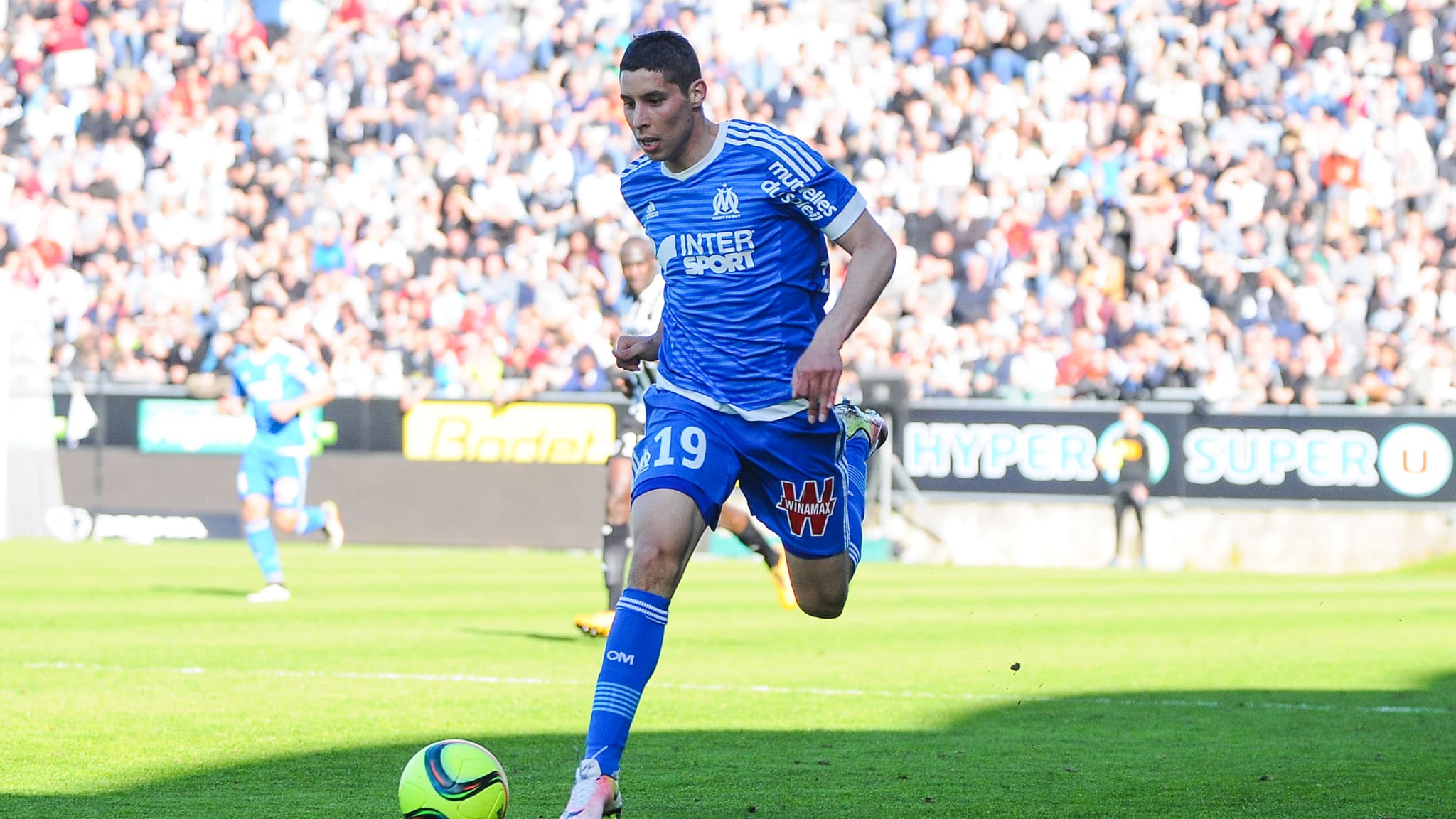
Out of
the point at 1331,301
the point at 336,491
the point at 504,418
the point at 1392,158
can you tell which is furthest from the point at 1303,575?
the point at 336,491

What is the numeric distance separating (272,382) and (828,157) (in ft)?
41.0

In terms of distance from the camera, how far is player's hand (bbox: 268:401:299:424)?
1642 centimetres

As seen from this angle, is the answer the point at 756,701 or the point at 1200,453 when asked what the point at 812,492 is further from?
the point at 1200,453

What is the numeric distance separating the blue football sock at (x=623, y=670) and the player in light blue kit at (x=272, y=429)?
1073 cm

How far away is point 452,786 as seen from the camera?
5840mm

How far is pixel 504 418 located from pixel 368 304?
3.85 m

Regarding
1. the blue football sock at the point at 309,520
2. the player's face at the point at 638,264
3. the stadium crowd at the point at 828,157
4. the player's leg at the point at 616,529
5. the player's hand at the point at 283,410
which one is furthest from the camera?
the stadium crowd at the point at 828,157

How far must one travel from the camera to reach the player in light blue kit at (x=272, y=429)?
16531mm

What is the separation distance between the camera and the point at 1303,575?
22.9 metres

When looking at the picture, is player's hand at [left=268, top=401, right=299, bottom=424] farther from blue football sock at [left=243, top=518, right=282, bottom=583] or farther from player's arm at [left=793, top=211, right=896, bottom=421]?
player's arm at [left=793, top=211, right=896, bottom=421]

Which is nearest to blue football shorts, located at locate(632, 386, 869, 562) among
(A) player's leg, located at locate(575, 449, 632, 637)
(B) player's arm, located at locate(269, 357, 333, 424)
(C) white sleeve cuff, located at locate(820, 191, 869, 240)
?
(C) white sleeve cuff, located at locate(820, 191, 869, 240)

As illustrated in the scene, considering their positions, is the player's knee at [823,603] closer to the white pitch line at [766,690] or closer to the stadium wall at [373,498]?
the white pitch line at [766,690]

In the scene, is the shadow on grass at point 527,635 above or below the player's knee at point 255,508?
below

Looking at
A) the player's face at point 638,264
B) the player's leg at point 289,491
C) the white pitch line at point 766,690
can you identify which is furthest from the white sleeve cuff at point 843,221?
the player's leg at point 289,491
